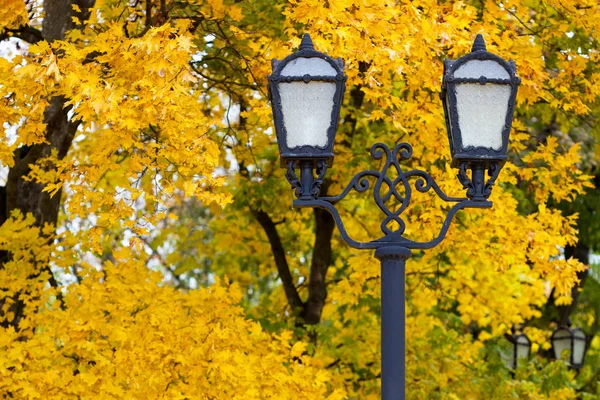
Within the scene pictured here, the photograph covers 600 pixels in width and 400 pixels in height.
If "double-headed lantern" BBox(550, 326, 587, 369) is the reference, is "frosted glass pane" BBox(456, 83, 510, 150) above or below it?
above

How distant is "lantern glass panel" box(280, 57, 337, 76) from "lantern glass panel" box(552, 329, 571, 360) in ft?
35.7

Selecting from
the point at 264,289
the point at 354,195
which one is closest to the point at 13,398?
the point at 354,195

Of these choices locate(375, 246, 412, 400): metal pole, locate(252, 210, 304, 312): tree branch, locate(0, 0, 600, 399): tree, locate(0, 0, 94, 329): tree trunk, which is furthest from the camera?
locate(252, 210, 304, 312): tree branch

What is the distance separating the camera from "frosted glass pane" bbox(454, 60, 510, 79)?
197 inches

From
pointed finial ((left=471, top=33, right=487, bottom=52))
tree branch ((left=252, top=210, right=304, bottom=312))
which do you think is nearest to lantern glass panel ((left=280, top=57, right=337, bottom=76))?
pointed finial ((left=471, top=33, right=487, bottom=52))

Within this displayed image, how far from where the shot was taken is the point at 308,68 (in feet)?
16.3

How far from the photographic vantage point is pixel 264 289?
23.0 m

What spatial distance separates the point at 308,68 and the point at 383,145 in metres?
0.49

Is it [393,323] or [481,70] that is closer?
[393,323]

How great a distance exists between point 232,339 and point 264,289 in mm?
13942

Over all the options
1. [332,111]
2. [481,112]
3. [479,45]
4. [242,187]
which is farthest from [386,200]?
[242,187]

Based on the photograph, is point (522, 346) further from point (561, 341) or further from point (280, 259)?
point (280, 259)

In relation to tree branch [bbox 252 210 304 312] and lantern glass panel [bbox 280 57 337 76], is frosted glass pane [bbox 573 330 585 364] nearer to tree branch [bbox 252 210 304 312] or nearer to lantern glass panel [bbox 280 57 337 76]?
tree branch [bbox 252 210 304 312]

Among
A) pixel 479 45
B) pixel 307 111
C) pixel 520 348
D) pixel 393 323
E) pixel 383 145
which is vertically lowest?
pixel 520 348
